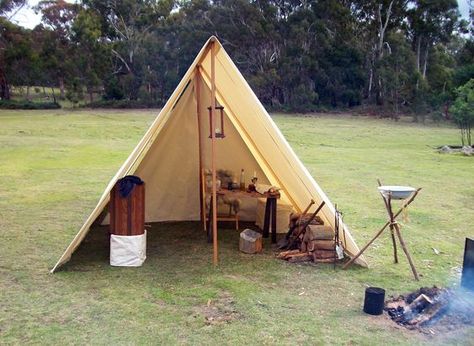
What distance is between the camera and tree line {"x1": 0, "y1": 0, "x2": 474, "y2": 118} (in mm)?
31422

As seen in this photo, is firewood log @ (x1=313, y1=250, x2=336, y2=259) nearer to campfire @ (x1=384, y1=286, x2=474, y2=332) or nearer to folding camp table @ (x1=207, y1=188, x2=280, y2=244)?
folding camp table @ (x1=207, y1=188, x2=280, y2=244)

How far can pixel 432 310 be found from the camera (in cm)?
376

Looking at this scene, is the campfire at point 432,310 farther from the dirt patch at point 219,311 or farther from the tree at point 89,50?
the tree at point 89,50

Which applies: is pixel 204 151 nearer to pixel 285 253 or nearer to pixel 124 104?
pixel 285 253

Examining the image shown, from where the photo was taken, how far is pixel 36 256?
201 inches

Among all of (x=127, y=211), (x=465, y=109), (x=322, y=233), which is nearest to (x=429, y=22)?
(x=465, y=109)

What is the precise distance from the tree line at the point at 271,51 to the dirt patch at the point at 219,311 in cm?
2729

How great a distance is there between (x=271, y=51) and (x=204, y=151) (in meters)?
27.6

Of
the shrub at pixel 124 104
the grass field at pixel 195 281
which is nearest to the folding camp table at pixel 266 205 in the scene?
the grass field at pixel 195 281

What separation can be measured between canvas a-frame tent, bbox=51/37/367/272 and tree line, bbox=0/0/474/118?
24.7 m

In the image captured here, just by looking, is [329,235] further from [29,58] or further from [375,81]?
[29,58]

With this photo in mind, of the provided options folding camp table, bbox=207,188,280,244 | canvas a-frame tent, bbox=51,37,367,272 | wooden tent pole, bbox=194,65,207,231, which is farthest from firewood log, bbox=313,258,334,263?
wooden tent pole, bbox=194,65,207,231

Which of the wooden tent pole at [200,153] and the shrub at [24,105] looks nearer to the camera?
the wooden tent pole at [200,153]

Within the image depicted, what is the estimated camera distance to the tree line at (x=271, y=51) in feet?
103
